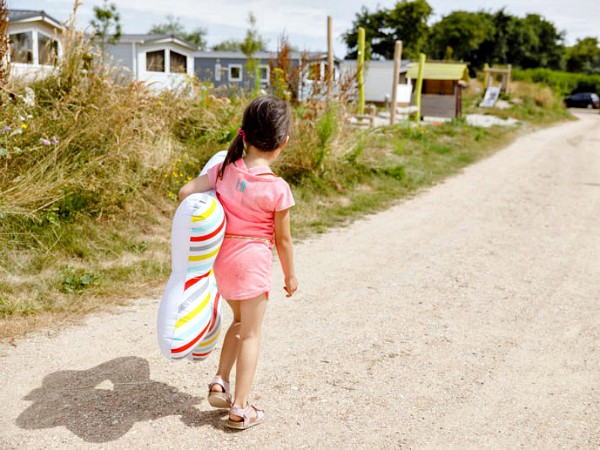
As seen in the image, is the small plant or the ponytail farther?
the small plant

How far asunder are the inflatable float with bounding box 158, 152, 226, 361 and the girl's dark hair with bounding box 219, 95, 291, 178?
0.25m

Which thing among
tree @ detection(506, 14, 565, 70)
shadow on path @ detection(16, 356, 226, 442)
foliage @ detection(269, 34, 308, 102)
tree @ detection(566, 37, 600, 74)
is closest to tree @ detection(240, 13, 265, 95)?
foliage @ detection(269, 34, 308, 102)

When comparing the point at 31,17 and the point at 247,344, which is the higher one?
the point at 31,17

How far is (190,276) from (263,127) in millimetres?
766

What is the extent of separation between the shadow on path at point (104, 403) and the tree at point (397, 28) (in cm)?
5910

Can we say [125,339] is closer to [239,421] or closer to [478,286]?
[239,421]

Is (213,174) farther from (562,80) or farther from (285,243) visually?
(562,80)

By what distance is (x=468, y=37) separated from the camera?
2576 inches

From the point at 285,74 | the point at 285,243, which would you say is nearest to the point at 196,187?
the point at 285,243

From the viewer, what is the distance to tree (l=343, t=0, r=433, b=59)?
62.8m

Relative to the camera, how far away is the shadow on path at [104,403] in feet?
9.86

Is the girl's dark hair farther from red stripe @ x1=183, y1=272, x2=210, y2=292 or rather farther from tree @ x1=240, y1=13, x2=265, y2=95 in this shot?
tree @ x1=240, y1=13, x2=265, y2=95

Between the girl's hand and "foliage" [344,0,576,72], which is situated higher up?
"foliage" [344,0,576,72]

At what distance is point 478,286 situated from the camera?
5.52m
